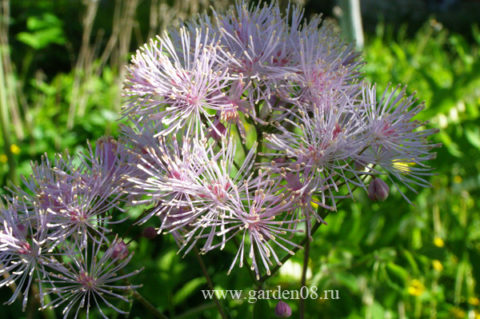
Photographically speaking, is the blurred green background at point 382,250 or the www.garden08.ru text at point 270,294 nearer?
the www.garden08.ru text at point 270,294

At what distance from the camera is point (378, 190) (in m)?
0.85

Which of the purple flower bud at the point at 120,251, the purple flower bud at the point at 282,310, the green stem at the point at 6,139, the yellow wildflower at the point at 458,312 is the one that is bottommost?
the yellow wildflower at the point at 458,312

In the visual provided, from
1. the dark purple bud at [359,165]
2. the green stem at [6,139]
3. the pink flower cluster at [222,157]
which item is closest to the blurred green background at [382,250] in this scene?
the green stem at [6,139]

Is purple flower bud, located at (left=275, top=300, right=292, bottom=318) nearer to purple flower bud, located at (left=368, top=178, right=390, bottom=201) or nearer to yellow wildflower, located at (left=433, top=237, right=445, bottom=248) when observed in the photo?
purple flower bud, located at (left=368, top=178, right=390, bottom=201)

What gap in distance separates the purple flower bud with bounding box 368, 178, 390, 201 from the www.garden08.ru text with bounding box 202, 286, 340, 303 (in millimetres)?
257

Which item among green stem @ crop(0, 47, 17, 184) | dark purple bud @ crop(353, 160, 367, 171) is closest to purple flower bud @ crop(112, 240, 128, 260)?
dark purple bud @ crop(353, 160, 367, 171)

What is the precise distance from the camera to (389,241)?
1.60m

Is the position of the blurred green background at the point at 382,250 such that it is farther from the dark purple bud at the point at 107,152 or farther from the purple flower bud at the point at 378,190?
the purple flower bud at the point at 378,190

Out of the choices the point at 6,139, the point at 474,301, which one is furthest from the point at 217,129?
the point at 474,301

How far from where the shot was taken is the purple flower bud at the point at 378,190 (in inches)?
33.3

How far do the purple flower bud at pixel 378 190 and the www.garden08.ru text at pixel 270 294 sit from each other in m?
0.26

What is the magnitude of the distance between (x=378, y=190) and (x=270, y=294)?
0.36 meters

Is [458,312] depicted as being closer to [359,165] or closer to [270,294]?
[270,294]

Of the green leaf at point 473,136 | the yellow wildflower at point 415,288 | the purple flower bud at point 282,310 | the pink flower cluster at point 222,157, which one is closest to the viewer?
the pink flower cluster at point 222,157
